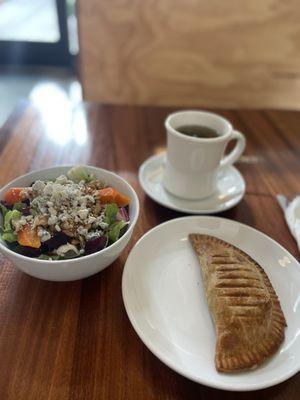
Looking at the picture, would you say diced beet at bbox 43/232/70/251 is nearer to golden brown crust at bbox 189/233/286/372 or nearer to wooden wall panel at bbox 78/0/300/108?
golden brown crust at bbox 189/233/286/372

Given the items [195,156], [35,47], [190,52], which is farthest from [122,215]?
[35,47]

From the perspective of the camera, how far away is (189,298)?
62 centimetres

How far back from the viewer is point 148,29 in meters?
1.83

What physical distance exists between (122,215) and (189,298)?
203 millimetres

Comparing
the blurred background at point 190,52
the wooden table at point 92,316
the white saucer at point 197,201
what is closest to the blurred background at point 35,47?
the blurred background at point 190,52

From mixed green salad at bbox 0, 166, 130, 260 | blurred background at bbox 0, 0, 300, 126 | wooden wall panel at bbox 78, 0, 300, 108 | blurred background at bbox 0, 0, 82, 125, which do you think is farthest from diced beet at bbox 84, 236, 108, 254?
blurred background at bbox 0, 0, 82, 125

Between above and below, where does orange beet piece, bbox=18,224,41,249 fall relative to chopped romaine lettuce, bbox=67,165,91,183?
below

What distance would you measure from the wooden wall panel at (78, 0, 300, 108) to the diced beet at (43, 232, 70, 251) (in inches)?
54.7

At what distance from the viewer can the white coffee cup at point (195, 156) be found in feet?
2.61

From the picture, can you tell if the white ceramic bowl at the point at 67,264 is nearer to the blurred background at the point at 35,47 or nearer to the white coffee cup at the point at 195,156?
the white coffee cup at the point at 195,156

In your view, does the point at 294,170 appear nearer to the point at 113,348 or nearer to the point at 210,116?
the point at 210,116

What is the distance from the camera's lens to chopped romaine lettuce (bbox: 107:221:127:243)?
62 cm

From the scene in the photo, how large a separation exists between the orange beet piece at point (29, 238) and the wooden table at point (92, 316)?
102mm

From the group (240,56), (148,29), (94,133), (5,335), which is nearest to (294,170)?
(94,133)
